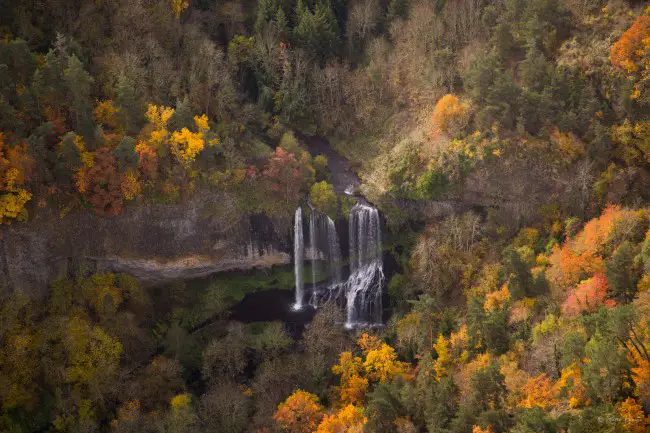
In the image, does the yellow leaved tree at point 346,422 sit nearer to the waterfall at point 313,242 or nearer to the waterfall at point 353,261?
the waterfall at point 353,261

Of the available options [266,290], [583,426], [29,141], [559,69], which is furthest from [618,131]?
[29,141]

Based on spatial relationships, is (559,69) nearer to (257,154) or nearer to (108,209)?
(257,154)

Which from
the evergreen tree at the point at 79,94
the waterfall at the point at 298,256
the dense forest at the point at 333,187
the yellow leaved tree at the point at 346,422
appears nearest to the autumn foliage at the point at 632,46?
the dense forest at the point at 333,187

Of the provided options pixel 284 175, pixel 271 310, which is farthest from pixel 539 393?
pixel 284 175

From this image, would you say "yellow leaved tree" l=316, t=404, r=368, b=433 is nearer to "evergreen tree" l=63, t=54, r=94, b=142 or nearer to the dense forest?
the dense forest

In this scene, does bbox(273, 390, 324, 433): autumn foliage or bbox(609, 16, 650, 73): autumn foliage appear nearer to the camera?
bbox(273, 390, 324, 433): autumn foliage

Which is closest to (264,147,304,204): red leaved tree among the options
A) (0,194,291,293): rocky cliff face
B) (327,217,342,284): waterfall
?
(0,194,291,293): rocky cliff face

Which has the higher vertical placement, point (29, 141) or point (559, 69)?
point (559, 69)
